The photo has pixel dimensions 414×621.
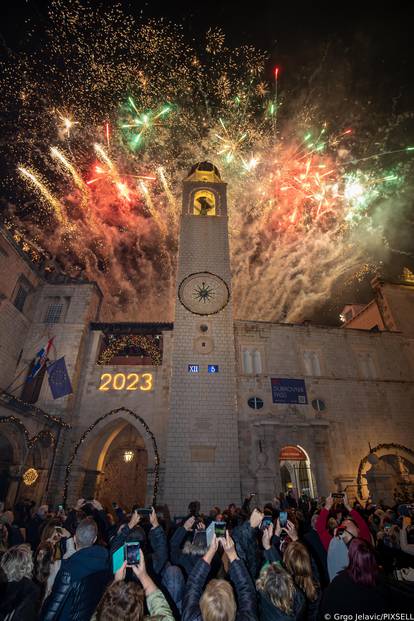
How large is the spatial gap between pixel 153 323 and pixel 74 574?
50.4 ft

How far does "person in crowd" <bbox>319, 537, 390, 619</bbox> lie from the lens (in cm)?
254

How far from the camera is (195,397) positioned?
14.8m

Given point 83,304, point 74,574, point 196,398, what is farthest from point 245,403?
point 74,574

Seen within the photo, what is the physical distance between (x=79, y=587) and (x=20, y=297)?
18330 mm

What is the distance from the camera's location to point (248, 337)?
17828mm

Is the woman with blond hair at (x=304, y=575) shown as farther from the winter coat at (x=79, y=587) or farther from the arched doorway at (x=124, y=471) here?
the arched doorway at (x=124, y=471)

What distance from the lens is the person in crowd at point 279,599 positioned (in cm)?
254

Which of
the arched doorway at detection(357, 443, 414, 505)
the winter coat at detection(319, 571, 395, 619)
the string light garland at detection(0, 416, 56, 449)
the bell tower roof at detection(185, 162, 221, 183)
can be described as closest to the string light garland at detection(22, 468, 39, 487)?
the string light garland at detection(0, 416, 56, 449)

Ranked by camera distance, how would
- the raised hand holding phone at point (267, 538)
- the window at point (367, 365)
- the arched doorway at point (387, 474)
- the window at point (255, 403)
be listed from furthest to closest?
the window at point (367, 365), the window at point (255, 403), the arched doorway at point (387, 474), the raised hand holding phone at point (267, 538)

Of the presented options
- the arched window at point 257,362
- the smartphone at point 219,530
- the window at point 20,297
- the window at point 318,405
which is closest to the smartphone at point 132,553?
the smartphone at point 219,530

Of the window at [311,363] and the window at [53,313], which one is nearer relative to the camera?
the window at [311,363]

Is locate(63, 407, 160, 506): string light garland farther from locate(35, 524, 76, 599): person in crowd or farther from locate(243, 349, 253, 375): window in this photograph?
locate(35, 524, 76, 599): person in crowd

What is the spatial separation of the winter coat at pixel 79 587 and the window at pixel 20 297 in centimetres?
1755

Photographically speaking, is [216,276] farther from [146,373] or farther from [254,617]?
[254,617]
